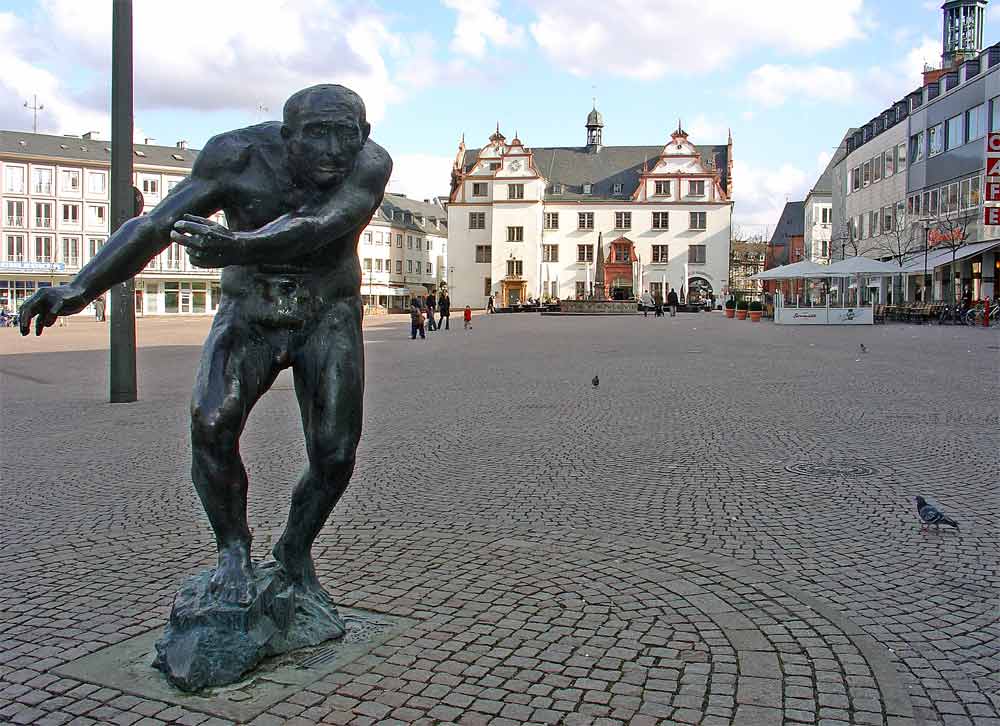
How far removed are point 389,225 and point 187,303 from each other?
2457 centimetres

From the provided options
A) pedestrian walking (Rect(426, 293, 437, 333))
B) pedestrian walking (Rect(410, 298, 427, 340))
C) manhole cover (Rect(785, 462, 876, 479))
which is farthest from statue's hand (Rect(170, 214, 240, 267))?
pedestrian walking (Rect(426, 293, 437, 333))

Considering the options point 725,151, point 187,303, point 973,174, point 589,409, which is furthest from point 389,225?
point 589,409

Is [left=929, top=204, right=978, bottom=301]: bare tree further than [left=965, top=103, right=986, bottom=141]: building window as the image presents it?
No

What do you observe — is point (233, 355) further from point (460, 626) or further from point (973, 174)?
point (973, 174)

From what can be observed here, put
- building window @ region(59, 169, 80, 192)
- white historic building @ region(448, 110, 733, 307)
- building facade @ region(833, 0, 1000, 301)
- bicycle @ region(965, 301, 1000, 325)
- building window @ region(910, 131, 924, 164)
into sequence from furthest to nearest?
white historic building @ region(448, 110, 733, 307) → building window @ region(59, 169, 80, 192) → building window @ region(910, 131, 924, 164) → building facade @ region(833, 0, 1000, 301) → bicycle @ region(965, 301, 1000, 325)

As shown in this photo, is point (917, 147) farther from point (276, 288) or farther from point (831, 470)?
point (276, 288)

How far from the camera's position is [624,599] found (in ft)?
13.7

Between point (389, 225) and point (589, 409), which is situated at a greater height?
point (389, 225)

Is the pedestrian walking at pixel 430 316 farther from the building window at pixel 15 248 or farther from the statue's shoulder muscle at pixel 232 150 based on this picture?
the building window at pixel 15 248

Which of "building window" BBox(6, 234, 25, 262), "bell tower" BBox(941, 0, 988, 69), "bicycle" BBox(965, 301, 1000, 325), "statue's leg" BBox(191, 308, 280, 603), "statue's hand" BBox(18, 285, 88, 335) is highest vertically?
"bell tower" BBox(941, 0, 988, 69)

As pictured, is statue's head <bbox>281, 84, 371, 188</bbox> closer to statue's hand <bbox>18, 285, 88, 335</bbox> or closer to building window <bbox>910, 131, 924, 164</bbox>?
statue's hand <bbox>18, 285, 88, 335</bbox>

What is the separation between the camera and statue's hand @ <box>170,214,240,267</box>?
2857mm

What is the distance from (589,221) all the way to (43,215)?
4474 cm

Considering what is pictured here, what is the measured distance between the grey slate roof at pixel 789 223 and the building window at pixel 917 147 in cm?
8048
